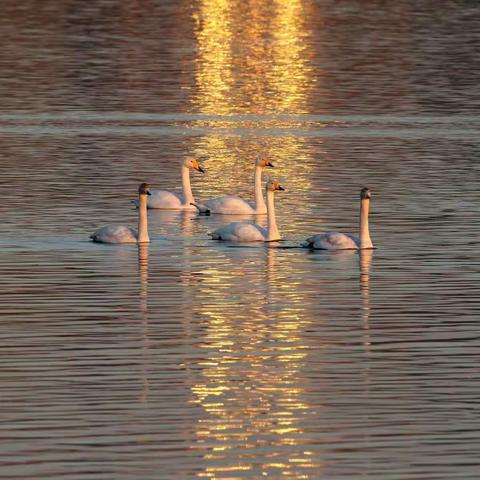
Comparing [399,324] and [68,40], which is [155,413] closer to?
[399,324]

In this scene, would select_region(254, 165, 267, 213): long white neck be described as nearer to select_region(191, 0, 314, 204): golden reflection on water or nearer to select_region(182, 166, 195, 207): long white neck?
select_region(182, 166, 195, 207): long white neck

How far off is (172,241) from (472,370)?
15.3 metres

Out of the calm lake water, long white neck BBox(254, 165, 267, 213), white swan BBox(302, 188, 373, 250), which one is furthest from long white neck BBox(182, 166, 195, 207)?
white swan BBox(302, 188, 373, 250)

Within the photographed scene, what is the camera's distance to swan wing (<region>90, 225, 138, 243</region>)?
40.0m

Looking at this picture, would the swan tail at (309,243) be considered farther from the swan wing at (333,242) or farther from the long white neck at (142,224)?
the long white neck at (142,224)

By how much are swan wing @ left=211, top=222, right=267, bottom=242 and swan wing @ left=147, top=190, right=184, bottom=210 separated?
6430mm

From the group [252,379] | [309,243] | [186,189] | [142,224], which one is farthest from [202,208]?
[252,379]

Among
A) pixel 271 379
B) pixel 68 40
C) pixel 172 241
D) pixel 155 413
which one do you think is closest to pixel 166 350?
pixel 271 379

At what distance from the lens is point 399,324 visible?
3072cm

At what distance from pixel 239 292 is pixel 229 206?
11.8 metres

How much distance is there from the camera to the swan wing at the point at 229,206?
4578 centimetres

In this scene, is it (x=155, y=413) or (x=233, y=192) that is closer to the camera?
(x=155, y=413)

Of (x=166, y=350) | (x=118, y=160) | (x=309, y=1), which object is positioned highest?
(x=166, y=350)

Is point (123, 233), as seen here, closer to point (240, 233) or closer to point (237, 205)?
point (240, 233)
